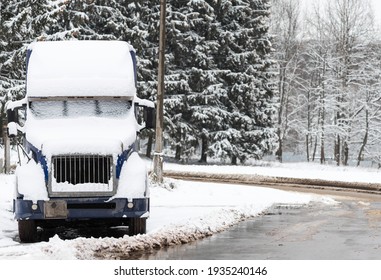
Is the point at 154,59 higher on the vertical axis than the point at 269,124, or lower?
higher

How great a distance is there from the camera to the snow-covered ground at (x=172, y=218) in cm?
1091

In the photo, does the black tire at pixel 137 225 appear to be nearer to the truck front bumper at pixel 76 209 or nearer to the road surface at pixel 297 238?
the truck front bumper at pixel 76 209

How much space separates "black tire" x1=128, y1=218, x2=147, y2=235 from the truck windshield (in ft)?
7.31

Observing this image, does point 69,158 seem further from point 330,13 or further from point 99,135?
point 330,13

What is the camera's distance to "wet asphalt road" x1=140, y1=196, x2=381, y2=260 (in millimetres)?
11305

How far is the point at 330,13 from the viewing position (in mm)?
59688

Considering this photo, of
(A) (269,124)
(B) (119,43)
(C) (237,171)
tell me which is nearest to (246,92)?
(A) (269,124)

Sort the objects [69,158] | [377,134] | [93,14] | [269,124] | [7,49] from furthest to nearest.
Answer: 1. [377,134]
2. [269,124]
3. [93,14]
4. [7,49]
5. [69,158]

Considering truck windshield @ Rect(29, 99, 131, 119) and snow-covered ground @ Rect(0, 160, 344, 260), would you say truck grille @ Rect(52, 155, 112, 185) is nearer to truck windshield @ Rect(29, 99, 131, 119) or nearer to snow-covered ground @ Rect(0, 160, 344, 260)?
snow-covered ground @ Rect(0, 160, 344, 260)

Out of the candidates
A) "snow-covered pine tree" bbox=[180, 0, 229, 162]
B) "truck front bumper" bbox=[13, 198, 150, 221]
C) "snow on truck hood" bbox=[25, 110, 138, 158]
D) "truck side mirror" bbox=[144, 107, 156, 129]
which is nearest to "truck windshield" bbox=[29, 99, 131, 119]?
"snow on truck hood" bbox=[25, 110, 138, 158]

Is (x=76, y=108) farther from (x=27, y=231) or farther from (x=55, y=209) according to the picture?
(x=27, y=231)

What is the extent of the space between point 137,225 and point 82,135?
6.09ft

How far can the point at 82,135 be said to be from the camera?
13.1 metres

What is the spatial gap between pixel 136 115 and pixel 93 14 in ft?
105
